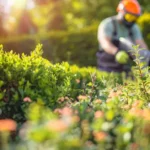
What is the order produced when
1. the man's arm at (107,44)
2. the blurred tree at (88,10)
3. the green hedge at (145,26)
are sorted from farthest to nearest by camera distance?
1. the blurred tree at (88,10)
2. the green hedge at (145,26)
3. the man's arm at (107,44)

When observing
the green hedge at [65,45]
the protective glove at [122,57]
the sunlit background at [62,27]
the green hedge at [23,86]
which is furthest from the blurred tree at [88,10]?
the green hedge at [23,86]

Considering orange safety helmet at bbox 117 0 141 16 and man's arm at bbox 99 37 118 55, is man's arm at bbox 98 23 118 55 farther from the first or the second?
orange safety helmet at bbox 117 0 141 16

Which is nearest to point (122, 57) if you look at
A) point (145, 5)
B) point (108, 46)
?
point (108, 46)

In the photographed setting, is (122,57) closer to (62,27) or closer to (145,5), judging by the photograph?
(145,5)

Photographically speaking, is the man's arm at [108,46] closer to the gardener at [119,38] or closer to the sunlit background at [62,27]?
the gardener at [119,38]

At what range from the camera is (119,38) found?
902cm

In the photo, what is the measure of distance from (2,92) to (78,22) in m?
32.9

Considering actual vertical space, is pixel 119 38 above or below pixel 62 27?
below

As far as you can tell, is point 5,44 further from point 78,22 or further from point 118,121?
point 78,22

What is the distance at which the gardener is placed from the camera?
29.0 feet

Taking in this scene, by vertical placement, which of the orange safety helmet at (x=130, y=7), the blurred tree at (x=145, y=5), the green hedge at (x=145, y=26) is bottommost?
the orange safety helmet at (x=130, y=7)

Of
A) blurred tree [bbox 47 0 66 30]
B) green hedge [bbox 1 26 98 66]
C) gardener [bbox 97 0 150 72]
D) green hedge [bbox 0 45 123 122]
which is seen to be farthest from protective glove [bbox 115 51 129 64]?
blurred tree [bbox 47 0 66 30]

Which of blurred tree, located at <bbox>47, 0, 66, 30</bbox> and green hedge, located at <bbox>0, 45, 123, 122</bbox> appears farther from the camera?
blurred tree, located at <bbox>47, 0, 66, 30</bbox>

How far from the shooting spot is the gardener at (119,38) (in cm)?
885
